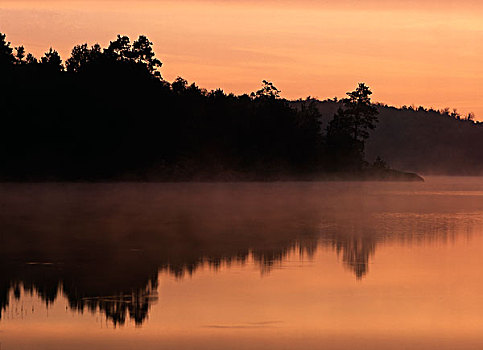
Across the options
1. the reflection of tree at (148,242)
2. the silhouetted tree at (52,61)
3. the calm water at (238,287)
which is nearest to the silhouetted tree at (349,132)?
the silhouetted tree at (52,61)

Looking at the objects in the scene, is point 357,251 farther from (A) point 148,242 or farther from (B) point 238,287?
(B) point 238,287

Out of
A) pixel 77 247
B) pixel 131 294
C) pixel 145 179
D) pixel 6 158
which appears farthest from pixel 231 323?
pixel 145 179

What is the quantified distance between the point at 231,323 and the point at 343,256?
10509mm

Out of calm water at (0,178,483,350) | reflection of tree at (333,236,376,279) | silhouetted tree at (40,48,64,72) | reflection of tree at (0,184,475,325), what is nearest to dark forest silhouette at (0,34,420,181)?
silhouetted tree at (40,48,64,72)

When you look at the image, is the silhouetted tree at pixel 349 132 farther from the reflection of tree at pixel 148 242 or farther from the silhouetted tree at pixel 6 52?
the reflection of tree at pixel 148 242

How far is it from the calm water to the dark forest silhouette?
7454 centimetres

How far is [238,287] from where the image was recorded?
17812mm

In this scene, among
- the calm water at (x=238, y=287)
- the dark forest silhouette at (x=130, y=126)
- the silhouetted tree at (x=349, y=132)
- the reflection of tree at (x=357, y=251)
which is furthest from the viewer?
the silhouetted tree at (x=349, y=132)

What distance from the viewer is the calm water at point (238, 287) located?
13.0 meters

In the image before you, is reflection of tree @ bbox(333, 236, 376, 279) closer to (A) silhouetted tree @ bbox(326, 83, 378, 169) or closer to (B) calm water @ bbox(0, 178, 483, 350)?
(B) calm water @ bbox(0, 178, 483, 350)

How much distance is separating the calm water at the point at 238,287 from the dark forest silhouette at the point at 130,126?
74539mm

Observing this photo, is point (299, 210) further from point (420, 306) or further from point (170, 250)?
point (420, 306)

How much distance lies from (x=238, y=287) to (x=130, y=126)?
98.9 metres

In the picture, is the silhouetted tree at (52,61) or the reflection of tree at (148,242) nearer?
the reflection of tree at (148,242)
